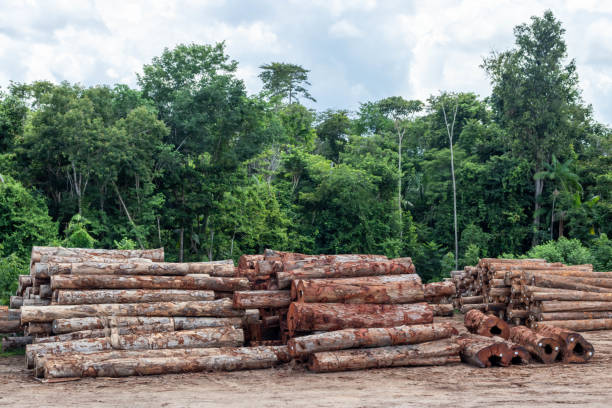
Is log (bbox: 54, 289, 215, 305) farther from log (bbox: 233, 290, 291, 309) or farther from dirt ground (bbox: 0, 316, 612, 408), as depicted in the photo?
dirt ground (bbox: 0, 316, 612, 408)

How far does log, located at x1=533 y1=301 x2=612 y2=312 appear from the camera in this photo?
1541 cm

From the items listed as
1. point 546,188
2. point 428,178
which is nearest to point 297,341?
point 546,188

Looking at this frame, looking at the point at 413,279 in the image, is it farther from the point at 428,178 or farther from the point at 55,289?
the point at 428,178

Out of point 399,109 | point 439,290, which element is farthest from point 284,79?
point 439,290

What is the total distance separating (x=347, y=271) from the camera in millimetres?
11578

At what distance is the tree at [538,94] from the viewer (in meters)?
39.1

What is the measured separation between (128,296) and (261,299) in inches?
98.1

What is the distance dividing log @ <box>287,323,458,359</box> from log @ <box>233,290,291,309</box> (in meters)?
1.32

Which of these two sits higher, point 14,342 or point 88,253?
point 88,253

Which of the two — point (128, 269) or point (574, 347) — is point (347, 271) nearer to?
point (128, 269)

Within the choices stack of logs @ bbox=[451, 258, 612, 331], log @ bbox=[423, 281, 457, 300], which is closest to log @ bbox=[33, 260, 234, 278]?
log @ bbox=[423, 281, 457, 300]

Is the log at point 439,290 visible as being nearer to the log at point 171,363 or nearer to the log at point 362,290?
the log at point 362,290

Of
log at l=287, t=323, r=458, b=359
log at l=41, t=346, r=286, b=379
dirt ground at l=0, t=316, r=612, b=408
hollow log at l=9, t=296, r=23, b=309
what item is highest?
hollow log at l=9, t=296, r=23, b=309

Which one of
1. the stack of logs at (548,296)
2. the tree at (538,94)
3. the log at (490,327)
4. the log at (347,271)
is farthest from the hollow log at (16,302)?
the tree at (538,94)
